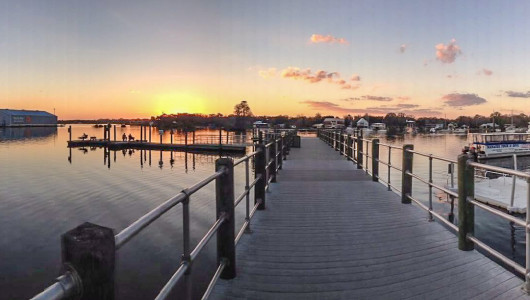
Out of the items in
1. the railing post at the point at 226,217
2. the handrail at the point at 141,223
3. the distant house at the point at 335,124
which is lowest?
the railing post at the point at 226,217

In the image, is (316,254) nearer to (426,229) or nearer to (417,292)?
(417,292)

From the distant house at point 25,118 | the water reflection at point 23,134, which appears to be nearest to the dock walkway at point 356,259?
the water reflection at point 23,134

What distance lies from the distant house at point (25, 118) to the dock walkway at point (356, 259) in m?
179

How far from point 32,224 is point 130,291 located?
8.92 meters

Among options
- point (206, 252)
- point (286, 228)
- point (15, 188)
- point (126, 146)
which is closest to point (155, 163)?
point (15, 188)

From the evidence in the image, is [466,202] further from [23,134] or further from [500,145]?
[23,134]

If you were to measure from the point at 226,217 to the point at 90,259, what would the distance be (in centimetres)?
244

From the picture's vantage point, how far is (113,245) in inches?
52.6

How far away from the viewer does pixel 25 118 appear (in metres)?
156

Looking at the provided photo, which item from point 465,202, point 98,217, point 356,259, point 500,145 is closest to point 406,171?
point 465,202

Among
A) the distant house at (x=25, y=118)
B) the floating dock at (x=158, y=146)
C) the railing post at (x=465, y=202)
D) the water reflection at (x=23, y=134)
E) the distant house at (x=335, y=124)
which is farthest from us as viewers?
the distant house at (x=25, y=118)

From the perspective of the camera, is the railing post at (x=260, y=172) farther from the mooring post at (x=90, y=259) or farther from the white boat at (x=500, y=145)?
the white boat at (x=500, y=145)

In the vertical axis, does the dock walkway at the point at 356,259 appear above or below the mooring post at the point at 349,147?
below

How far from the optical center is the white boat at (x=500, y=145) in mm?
30250
